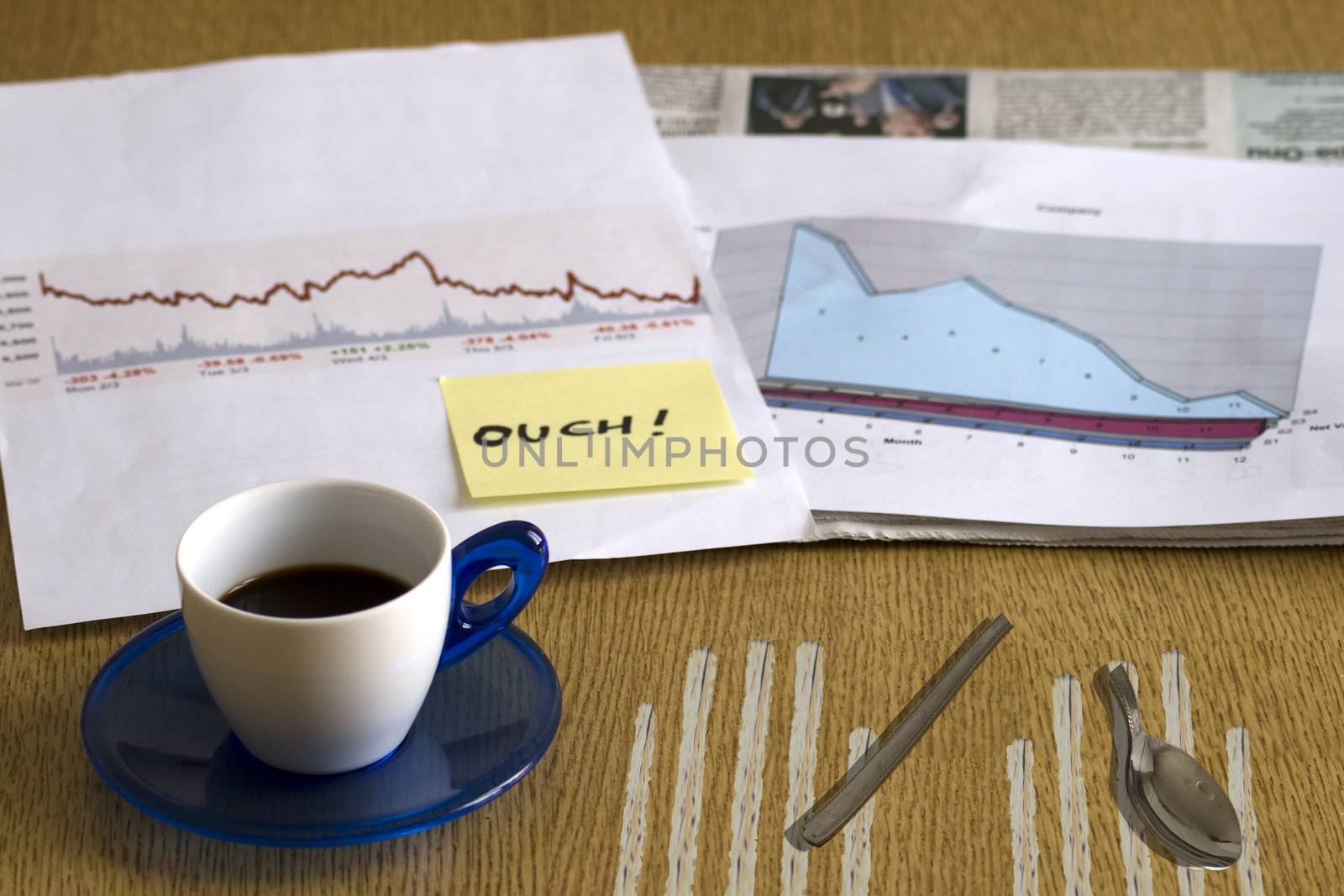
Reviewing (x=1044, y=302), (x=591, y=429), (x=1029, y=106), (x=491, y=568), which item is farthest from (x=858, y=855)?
(x=1029, y=106)

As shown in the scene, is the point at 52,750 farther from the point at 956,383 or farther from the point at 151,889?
the point at 956,383

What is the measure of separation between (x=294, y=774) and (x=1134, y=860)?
264 mm

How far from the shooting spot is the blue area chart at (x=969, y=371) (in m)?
0.60

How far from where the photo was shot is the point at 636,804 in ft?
1.38

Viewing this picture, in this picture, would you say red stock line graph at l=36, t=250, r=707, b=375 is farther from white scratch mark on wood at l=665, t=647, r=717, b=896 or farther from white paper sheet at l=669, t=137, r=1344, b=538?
white scratch mark on wood at l=665, t=647, r=717, b=896

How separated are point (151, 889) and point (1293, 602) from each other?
43 cm

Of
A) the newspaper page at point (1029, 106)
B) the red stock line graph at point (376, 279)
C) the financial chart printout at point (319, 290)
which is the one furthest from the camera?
the newspaper page at point (1029, 106)

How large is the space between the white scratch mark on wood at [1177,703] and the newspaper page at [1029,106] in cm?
43

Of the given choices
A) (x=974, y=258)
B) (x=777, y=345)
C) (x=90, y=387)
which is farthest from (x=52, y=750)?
(x=974, y=258)

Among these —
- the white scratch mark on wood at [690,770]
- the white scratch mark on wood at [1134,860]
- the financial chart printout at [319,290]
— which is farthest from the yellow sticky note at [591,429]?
the white scratch mark on wood at [1134,860]

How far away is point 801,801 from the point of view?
0.42 meters

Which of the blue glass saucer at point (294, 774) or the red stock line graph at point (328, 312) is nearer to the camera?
the blue glass saucer at point (294, 774)

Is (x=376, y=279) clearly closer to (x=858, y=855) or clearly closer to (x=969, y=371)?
(x=969, y=371)

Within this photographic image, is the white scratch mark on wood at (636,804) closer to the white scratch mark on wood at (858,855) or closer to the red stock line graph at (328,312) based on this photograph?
the white scratch mark on wood at (858,855)
